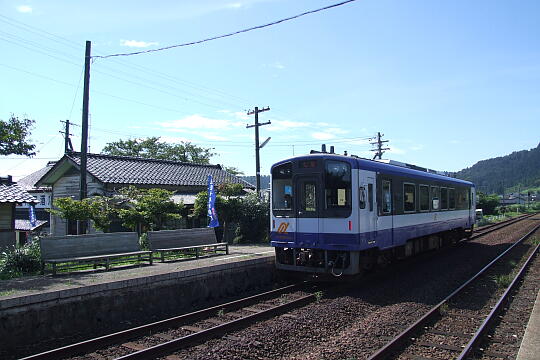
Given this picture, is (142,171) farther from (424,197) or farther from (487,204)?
(487,204)

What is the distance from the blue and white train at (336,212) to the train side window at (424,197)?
1.26 m

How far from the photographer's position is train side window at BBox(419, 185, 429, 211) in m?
13.2

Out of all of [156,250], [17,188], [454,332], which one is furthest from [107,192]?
[454,332]

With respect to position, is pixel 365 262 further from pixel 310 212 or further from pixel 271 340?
pixel 271 340

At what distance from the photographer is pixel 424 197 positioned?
13.6 meters

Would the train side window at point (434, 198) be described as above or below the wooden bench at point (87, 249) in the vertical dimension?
above

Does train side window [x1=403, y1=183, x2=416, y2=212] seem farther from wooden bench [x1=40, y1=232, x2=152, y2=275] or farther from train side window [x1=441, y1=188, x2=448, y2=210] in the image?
wooden bench [x1=40, y1=232, x2=152, y2=275]

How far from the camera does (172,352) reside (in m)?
6.08

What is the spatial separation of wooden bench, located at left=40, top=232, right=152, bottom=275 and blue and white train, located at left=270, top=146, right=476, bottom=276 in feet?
11.7

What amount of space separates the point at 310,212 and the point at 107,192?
12.1 metres

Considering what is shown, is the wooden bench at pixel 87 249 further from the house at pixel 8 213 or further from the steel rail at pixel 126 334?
the house at pixel 8 213

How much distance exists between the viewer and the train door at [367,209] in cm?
975

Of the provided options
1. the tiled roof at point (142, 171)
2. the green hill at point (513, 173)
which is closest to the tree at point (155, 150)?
the tiled roof at point (142, 171)

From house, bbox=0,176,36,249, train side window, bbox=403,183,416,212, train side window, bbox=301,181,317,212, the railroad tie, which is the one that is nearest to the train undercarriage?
train side window, bbox=301,181,317,212
